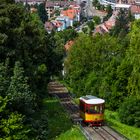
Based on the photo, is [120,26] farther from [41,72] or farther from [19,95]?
[19,95]

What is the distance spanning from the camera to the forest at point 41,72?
24.1m

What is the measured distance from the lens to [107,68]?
47031 millimetres

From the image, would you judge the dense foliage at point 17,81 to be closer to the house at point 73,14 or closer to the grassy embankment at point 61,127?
the grassy embankment at point 61,127

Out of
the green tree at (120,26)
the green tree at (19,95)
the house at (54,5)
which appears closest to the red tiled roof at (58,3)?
the house at (54,5)

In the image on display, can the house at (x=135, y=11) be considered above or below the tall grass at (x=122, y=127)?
below

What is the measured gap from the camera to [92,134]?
1313 inches

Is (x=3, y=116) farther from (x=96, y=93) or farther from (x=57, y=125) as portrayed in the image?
(x=96, y=93)

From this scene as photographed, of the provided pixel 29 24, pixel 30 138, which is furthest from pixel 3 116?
pixel 29 24

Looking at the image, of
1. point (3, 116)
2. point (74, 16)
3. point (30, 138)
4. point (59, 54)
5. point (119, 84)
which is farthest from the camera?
point (74, 16)

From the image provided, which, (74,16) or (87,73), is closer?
(87,73)

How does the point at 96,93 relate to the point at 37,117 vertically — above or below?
below

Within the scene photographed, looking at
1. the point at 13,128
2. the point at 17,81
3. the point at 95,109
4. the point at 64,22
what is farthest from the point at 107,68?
the point at 64,22

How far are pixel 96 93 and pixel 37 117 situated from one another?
22.5 meters

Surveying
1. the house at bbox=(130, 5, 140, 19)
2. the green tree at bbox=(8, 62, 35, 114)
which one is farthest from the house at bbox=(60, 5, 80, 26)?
the green tree at bbox=(8, 62, 35, 114)
